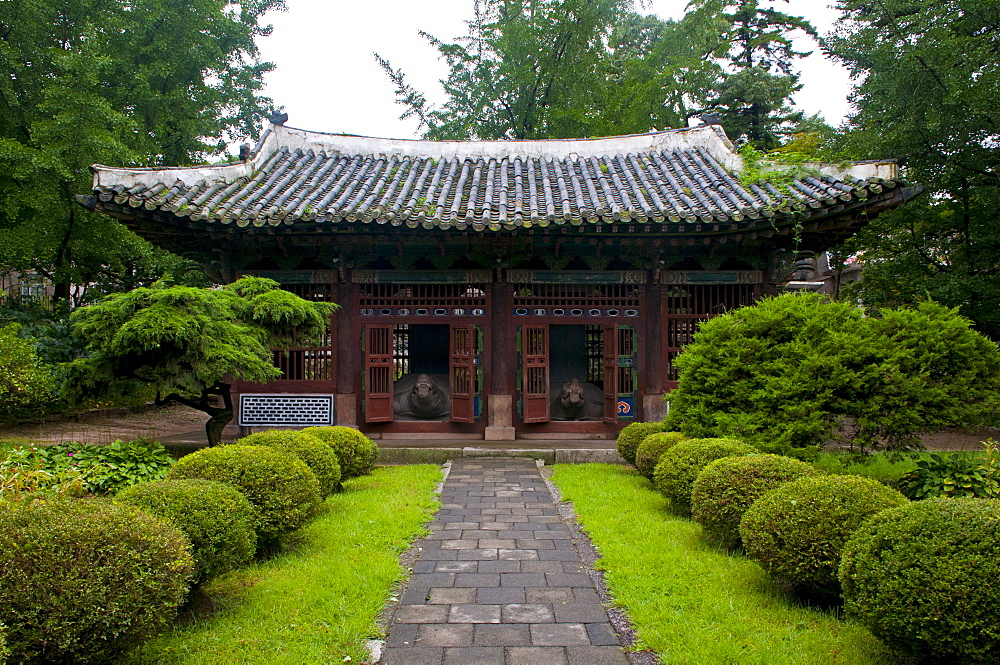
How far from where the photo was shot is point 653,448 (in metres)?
7.02

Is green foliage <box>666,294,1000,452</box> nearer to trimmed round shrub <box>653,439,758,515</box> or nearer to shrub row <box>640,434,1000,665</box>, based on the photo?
trimmed round shrub <box>653,439,758,515</box>

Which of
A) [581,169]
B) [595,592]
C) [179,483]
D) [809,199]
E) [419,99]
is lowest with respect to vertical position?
[595,592]

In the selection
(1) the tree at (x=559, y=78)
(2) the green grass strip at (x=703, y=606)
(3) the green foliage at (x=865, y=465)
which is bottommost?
(2) the green grass strip at (x=703, y=606)

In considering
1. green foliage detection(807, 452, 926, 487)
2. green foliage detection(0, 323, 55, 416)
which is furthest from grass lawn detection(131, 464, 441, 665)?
green foliage detection(0, 323, 55, 416)

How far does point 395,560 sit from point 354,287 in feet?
20.9

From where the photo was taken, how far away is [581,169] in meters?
12.2

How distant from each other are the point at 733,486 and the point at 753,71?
839 inches

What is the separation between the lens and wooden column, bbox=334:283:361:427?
10312 mm

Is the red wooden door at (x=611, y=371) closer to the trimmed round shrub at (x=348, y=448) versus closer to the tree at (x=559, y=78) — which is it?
the trimmed round shrub at (x=348, y=448)

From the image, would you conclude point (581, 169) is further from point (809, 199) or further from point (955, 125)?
point (955, 125)

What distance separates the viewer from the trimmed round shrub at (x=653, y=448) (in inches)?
273

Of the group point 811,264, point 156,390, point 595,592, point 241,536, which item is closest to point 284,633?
point 241,536

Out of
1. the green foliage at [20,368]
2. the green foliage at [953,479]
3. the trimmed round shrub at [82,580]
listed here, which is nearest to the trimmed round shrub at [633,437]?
the green foliage at [953,479]

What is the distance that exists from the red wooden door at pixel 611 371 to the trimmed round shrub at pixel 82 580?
7993 mm
